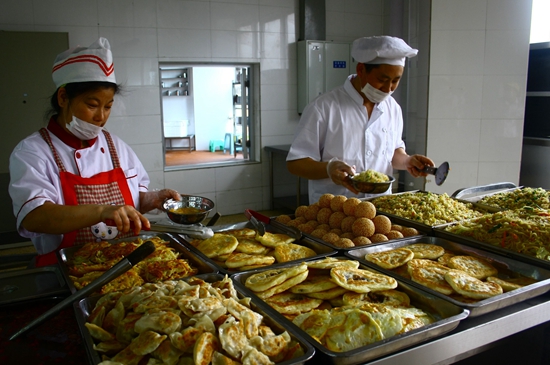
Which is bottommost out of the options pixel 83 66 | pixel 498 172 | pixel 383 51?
pixel 498 172

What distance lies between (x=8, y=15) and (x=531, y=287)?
5.48 m

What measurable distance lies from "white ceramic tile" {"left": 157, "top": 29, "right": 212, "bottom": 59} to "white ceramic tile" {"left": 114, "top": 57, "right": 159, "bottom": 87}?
0.68 ft

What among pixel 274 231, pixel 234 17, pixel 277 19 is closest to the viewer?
pixel 274 231

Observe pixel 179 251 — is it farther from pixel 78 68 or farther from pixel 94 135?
pixel 78 68

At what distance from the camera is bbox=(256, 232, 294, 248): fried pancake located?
197 centimetres

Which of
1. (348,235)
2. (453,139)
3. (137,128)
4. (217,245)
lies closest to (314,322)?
(217,245)

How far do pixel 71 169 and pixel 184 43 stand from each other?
391cm

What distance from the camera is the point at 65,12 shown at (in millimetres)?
5047

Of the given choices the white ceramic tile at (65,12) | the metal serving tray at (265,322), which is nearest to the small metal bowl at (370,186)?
the metal serving tray at (265,322)

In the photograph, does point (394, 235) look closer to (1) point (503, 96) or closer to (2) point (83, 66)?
(2) point (83, 66)

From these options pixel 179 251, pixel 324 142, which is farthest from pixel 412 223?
pixel 179 251

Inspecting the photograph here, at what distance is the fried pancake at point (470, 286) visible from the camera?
149cm

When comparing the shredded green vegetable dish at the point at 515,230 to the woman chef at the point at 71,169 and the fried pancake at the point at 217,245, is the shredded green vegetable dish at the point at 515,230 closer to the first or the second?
the fried pancake at the point at 217,245

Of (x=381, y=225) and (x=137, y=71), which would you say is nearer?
(x=381, y=225)
